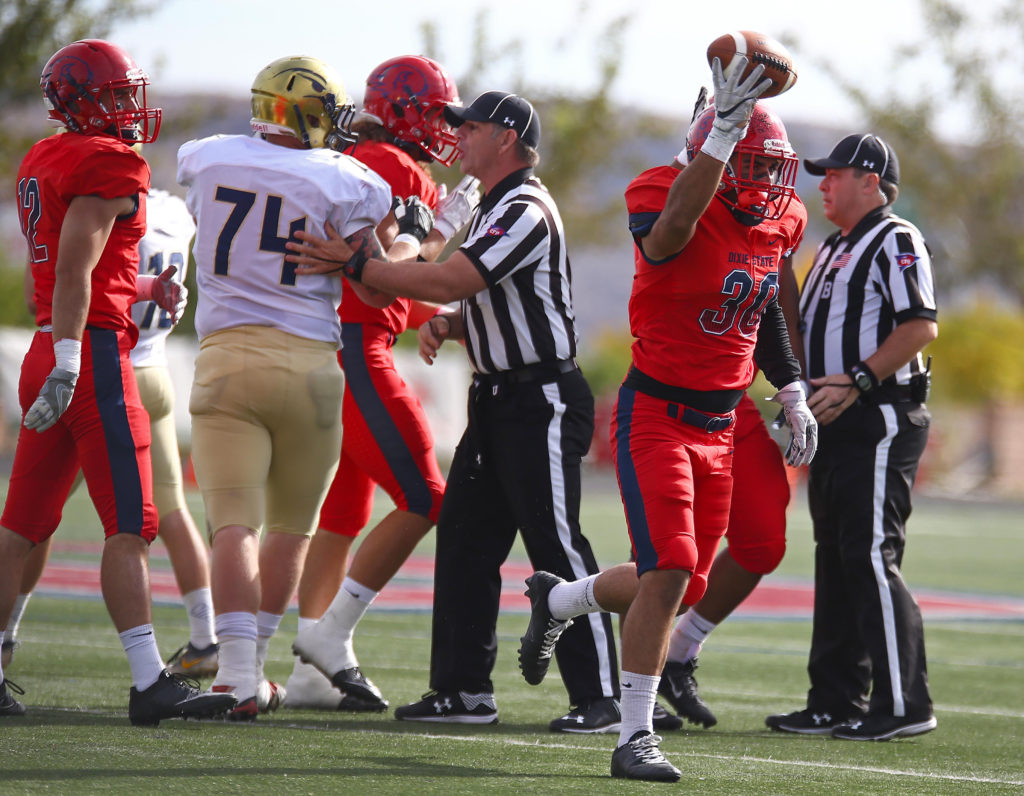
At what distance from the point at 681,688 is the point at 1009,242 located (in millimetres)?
Answer: 38820

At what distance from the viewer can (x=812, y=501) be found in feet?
18.3

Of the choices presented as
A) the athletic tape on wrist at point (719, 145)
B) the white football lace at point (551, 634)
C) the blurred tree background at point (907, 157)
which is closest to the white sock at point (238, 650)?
the white football lace at point (551, 634)

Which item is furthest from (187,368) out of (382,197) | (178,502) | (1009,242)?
(1009,242)

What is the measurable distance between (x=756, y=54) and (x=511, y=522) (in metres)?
2.00

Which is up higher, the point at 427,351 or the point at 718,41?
the point at 718,41

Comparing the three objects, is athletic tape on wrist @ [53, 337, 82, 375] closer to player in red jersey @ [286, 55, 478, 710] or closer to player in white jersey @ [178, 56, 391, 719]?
player in white jersey @ [178, 56, 391, 719]

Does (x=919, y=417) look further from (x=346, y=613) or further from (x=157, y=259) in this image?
(x=157, y=259)

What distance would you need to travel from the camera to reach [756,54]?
155 inches

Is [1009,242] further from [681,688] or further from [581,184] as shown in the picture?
[681,688]

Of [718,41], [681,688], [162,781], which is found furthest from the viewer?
[681,688]

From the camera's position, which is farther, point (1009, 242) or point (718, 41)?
point (1009, 242)

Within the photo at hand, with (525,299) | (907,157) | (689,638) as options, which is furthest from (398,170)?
(907,157)

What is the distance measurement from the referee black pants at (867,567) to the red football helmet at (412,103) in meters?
1.78

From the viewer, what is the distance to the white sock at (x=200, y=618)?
5.64m
